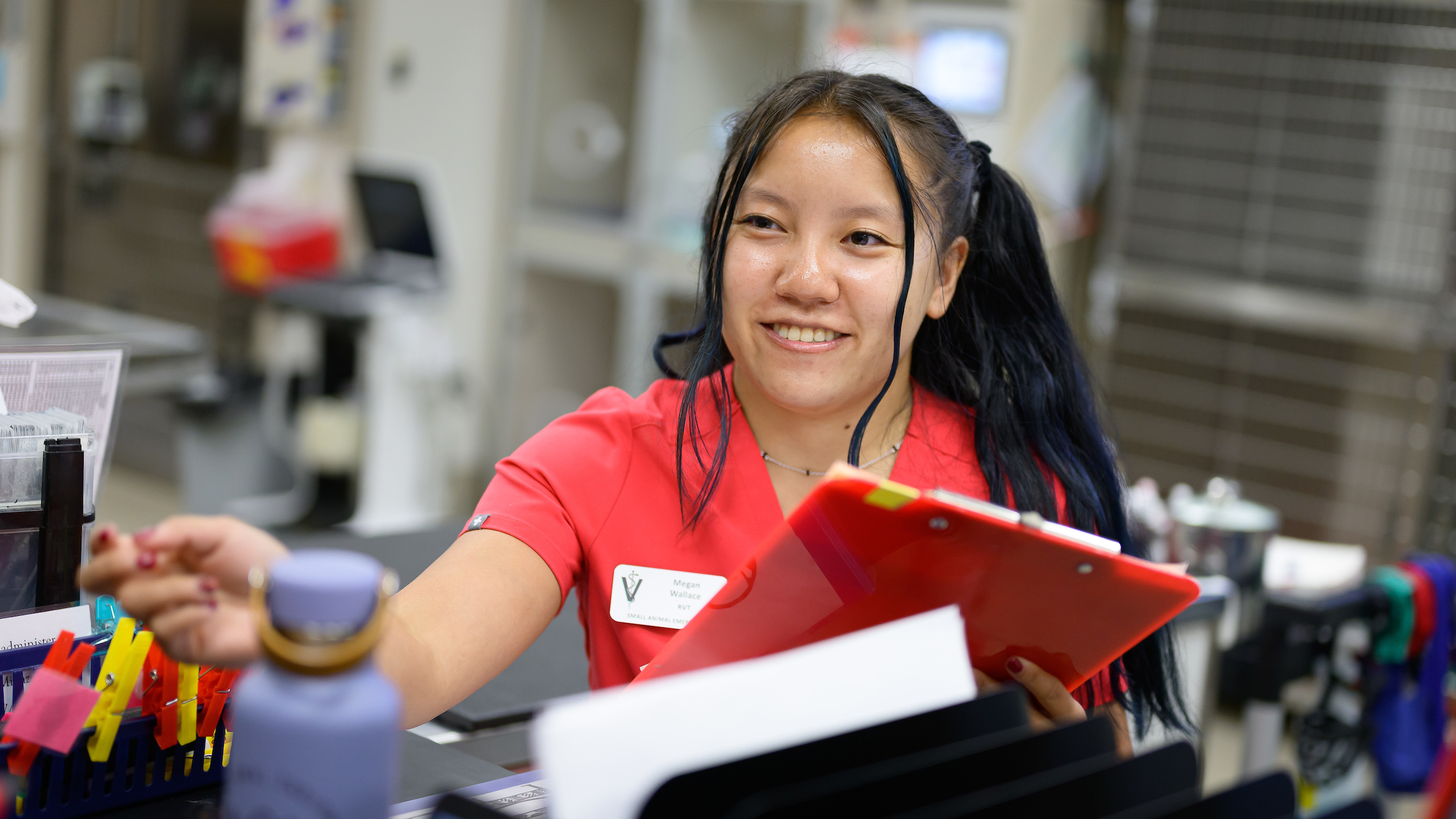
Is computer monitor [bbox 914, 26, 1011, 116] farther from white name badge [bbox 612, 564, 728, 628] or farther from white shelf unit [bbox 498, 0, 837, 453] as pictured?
white name badge [bbox 612, 564, 728, 628]

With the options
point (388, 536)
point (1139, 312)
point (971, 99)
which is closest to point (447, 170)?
point (971, 99)

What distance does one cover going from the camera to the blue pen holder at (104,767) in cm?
89

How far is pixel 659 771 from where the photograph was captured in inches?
26.3

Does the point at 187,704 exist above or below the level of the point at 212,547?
below

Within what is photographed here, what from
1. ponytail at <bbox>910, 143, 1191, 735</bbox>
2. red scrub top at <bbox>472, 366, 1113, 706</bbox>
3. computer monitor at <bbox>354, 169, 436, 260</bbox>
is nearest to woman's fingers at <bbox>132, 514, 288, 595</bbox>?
red scrub top at <bbox>472, 366, 1113, 706</bbox>

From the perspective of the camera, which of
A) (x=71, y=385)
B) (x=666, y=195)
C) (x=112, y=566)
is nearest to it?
(x=112, y=566)

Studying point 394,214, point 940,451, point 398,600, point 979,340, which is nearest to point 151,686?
point 398,600

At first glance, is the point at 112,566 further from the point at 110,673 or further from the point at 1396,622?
the point at 1396,622

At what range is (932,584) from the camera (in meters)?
0.93

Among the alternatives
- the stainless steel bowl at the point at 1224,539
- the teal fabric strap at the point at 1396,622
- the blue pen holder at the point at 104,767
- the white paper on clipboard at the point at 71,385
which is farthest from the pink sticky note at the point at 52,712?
the teal fabric strap at the point at 1396,622

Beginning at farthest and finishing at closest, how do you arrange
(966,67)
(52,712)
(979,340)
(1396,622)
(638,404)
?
(966,67) < (1396,622) < (979,340) < (638,404) < (52,712)

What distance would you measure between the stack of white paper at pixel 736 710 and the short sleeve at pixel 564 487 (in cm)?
51

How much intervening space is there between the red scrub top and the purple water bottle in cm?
57

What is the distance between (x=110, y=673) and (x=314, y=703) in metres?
0.41
